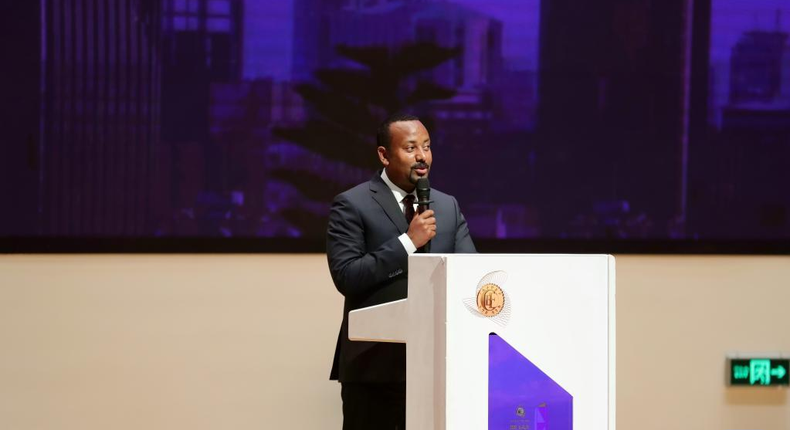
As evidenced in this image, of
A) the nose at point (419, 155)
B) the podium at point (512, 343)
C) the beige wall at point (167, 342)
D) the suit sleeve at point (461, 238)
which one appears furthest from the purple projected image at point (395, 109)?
the podium at point (512, 343)

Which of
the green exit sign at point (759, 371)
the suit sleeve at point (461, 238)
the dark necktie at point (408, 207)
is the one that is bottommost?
the green exit sign at point (759, 371)

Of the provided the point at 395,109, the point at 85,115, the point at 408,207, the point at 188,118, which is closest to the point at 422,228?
the point at 408,207

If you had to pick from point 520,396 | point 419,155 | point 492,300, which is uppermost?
point 419,155

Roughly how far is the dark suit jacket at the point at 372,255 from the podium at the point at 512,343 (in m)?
0.46

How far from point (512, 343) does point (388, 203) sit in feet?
2.79

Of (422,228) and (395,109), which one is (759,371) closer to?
(395,109)

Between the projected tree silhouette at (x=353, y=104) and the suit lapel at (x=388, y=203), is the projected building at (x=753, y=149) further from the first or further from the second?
the suit lapel at (x=388, y=203)

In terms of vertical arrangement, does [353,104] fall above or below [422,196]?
above

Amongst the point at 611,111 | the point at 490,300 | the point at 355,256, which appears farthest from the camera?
the point at 611,111

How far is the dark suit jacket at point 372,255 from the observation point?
2.66 metres

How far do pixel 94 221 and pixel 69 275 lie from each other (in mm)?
260

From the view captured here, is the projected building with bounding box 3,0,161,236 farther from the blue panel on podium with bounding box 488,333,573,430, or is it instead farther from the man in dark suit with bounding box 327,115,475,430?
the blue panel on podium with bounding box 488,333,573,430

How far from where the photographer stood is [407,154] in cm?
282

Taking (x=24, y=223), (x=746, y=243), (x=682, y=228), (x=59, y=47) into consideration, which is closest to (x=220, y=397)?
(x=24, y=223)
